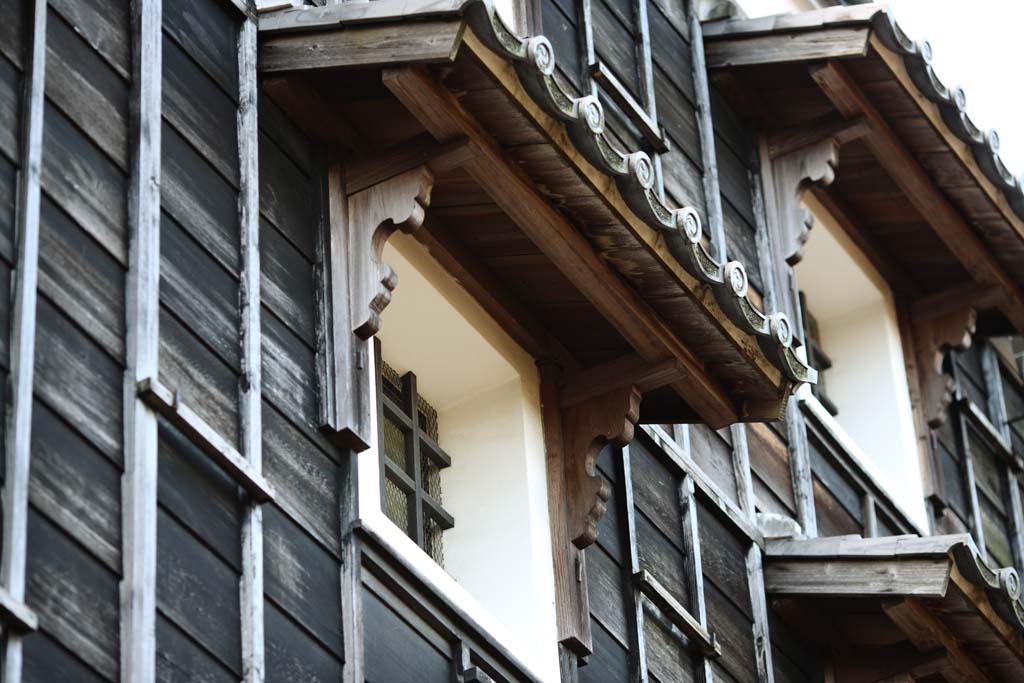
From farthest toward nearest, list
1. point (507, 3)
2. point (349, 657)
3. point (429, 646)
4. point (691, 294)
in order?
point (507, 3) < point (691, 294) < point (429, 646) < point (349, 657)

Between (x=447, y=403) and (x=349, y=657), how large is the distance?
2.13 m

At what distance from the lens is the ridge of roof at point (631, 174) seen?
27.5 feet

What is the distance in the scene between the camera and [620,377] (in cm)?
970

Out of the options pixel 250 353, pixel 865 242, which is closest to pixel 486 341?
pixel 250 353

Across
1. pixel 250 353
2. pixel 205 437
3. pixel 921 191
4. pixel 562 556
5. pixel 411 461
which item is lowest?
pixel 205 437

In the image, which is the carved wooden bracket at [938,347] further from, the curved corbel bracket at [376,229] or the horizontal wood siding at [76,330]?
the horizontal wood siding at [76,330]

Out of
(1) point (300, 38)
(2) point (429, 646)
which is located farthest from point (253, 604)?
(1) point (300, 38)

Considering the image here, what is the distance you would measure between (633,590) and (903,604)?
146 centimetres

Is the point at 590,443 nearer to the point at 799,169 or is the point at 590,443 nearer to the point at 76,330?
the point at 76,330

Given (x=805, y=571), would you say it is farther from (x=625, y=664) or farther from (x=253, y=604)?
(x=253, y=604)

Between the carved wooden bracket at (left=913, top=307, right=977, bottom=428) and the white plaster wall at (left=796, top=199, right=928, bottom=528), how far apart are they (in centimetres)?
15

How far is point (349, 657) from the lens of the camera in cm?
793

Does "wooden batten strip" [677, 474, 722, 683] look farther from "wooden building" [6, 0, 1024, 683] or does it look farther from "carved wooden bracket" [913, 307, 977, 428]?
"carved wooden bracket" [913, 307, 977, 428]

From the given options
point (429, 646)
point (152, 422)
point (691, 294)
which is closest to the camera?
point (152, 422)
